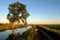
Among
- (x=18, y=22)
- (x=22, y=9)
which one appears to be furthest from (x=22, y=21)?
(x=22, y=9)

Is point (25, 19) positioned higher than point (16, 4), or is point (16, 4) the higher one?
point (16, 4)

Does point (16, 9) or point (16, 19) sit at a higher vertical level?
point (16, 9)

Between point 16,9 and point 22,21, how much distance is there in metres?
5.51

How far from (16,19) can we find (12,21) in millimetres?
2361

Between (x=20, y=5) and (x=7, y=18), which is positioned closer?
(x=20, y=5)

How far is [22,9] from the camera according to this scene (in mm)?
53688

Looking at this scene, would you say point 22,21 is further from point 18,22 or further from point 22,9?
point 22,9

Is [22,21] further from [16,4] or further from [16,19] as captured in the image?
[16,4]

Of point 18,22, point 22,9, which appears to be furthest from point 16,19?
point 22,9

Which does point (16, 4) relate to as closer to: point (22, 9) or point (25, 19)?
point (22, 9)

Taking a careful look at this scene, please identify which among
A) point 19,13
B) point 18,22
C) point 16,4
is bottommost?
point 18,22

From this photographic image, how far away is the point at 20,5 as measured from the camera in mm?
53344

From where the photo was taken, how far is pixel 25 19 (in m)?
57.5

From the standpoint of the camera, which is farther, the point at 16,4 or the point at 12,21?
the point at 12,21
